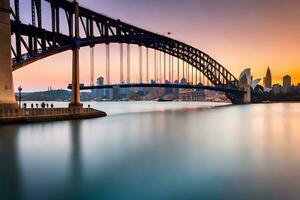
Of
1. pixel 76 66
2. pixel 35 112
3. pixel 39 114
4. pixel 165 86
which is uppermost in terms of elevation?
pixel 76 66

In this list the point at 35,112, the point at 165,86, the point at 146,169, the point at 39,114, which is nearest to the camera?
the point at 146,169

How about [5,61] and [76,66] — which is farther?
[76,66]

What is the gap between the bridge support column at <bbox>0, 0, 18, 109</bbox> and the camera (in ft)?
130

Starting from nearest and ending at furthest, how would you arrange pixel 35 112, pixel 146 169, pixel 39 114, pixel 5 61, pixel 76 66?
pixel 146 169 → pixel 5 61 → pixel 35 112 → pixel 39 114 → pixel 76 66

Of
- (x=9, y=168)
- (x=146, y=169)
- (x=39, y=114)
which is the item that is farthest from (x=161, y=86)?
(x=9, y=168)

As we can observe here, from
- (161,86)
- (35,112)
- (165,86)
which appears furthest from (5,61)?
(165,86)

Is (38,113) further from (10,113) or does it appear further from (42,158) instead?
(42,158)

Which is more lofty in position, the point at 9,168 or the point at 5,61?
the point at 5,61

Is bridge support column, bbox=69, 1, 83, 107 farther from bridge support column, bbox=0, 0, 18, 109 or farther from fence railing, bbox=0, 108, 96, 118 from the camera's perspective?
bridge support column, bbox=0, 0, 18, 109

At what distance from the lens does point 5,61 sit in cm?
4003

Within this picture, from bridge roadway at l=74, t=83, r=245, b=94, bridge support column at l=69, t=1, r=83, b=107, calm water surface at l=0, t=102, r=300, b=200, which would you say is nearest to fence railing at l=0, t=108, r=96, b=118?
bridge support column at l=69, t=1, r=83, b=107

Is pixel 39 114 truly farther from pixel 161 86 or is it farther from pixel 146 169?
pixel 161 86

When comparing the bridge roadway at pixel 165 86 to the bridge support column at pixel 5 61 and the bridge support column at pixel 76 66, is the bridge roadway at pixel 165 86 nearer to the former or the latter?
the bridge support column at pixel 76 66

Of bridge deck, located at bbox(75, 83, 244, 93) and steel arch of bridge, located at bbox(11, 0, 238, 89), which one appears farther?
bridge deck, located at bbox(75, 83, 244, 93)
